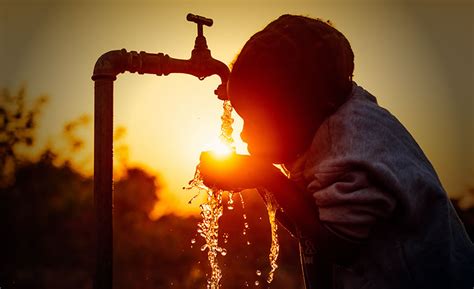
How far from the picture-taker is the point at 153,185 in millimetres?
6332

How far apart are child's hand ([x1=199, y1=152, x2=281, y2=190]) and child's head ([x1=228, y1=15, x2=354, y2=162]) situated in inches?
3.3

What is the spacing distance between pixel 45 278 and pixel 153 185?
1.51 metres

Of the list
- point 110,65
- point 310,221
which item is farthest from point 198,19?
point 310,221

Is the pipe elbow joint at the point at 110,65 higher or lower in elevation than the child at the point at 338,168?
higher

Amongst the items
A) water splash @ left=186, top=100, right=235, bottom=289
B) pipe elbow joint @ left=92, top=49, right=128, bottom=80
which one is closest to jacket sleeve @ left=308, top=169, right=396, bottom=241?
water splash @ left=186, top=100, right=235, bottom=289

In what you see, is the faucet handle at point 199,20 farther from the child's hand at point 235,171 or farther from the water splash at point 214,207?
the child's hand at point 235,171

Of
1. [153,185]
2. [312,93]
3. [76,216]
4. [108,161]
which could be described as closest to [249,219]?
[153,185]

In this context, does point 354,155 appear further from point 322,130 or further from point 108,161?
point 108,161

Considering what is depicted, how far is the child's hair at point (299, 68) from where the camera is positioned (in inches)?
48.1

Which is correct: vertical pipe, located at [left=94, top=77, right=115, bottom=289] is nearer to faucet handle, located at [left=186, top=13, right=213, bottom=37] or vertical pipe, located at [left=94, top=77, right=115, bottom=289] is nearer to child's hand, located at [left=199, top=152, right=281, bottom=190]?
faucet handle, located at [left=186, top=13, right=213, bottom=37]

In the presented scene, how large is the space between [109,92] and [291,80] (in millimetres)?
911

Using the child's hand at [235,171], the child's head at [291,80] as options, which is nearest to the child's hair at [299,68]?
the child's head at [291,80]

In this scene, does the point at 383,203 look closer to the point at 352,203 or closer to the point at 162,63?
the point at 352,203

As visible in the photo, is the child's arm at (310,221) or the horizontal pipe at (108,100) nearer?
the child's arm at (310,221)
